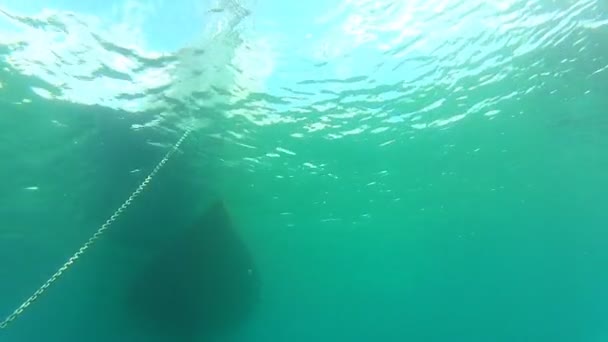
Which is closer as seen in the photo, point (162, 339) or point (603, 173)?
point (162, 339)

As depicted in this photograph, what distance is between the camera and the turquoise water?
12172 millimetres

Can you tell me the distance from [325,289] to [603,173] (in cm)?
6079

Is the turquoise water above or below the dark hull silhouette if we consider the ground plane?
above

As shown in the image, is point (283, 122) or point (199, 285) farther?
point (199, 285)

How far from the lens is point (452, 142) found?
23.8 metres

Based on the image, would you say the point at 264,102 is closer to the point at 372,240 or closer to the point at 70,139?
the point at 70,139

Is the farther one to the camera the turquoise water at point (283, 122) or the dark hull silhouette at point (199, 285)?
the dark hull silhouette at point (199, 285)

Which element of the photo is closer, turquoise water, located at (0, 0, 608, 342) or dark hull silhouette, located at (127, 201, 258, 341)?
turquoise water, located at (0, 0, 608, 342)

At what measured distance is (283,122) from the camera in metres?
18.3

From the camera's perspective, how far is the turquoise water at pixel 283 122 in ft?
39.9

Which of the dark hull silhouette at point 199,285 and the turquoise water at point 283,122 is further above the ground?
the turquoise water at point 283,122

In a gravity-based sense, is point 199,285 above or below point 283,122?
below

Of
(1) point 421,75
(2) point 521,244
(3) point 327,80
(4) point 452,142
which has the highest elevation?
(2) point 521,244

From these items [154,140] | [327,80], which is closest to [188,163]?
[154,140]
